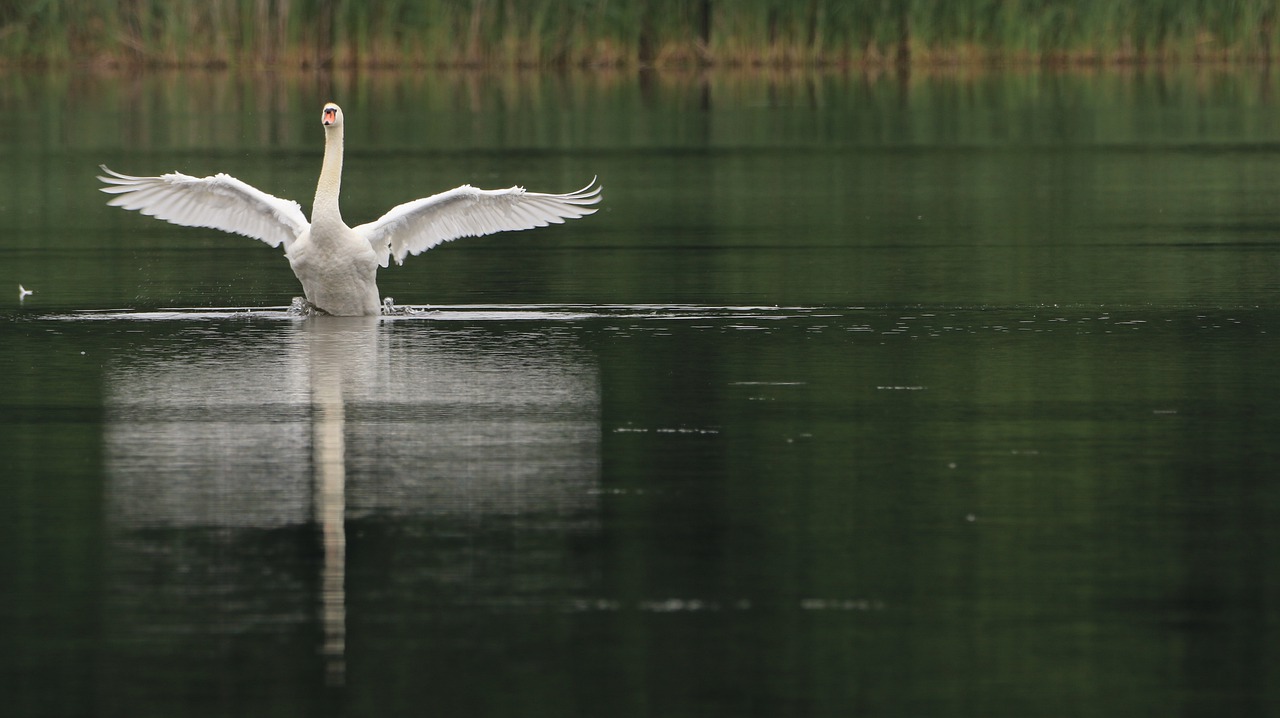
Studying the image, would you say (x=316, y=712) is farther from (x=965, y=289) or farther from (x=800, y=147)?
(x=800, y=147)

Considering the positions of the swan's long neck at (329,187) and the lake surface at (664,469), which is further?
the swan's long neck at (329,187)

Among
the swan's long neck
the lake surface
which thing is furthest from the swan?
the lake surface

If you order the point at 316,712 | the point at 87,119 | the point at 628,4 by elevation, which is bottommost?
the point at 316,712

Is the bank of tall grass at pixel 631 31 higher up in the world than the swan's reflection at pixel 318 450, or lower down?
higher up

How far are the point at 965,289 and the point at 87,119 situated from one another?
1980 centimetres

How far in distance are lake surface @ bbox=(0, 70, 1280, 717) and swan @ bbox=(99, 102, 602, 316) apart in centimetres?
34

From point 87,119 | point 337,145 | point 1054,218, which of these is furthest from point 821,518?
point 87,119

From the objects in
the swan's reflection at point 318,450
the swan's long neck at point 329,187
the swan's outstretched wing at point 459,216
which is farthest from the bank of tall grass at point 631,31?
the swan's reflection at point 318,450

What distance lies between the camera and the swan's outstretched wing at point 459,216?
14.5 meters

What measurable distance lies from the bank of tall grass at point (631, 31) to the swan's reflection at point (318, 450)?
28.0 m

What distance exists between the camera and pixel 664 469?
29.1 feet

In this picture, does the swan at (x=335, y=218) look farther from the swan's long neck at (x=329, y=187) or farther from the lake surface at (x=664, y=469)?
the lake surface at (x=664, y=469)

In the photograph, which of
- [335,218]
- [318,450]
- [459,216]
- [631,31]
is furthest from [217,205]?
[631,31]

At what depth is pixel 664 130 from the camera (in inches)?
1186
